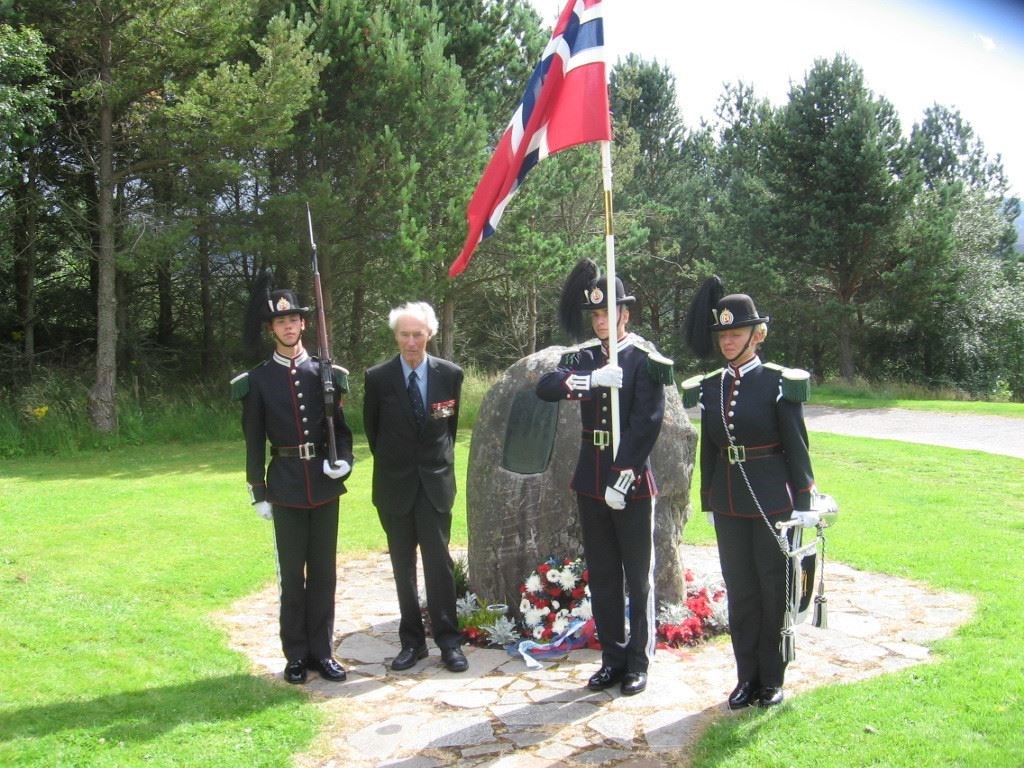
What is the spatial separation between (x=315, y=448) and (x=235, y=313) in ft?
52.4

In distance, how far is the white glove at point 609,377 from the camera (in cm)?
424

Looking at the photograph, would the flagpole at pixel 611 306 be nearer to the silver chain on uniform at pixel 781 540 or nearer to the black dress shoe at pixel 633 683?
the silver chain on uniform at pixel 781 540

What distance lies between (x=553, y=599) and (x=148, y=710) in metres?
2.21

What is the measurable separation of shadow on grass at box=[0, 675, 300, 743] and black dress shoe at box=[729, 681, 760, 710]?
83.2 inches

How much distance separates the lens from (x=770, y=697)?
13.9 ft

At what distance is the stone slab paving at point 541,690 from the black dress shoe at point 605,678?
0.04 meters

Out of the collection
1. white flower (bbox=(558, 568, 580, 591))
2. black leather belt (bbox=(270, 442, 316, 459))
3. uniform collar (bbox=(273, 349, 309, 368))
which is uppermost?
uniform collar (bbox=(273, 349, 309, 368))

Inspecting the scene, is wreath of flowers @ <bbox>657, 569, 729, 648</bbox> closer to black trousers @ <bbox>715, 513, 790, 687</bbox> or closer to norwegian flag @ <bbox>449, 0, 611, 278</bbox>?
black trousers @ <bbox>715, 513, 790, 687</bbox>

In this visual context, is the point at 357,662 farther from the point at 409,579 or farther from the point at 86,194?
the point at 86,194

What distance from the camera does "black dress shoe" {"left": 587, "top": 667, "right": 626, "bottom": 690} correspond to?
14.8 feet

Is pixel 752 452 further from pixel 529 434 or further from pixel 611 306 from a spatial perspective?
pixel 529 434

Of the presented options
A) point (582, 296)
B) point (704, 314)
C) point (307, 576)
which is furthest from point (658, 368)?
point (307, 576)

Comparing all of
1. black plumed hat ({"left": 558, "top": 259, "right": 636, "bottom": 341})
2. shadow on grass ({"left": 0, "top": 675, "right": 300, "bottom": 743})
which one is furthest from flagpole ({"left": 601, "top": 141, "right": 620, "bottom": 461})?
shadow on grass ({"left": 0, "top": 675, "right": 300, "bottom": 743})

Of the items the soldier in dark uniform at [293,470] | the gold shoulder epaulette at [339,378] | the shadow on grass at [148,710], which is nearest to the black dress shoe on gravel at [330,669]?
the soldier in dark uniform at [293,470]
